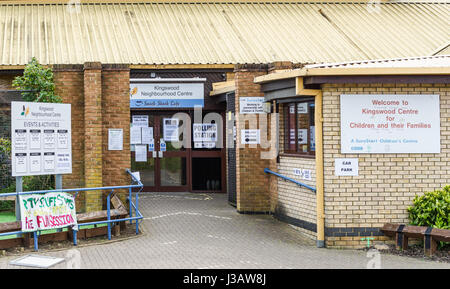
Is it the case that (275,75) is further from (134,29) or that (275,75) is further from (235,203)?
(134,29)

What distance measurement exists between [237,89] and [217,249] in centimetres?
460

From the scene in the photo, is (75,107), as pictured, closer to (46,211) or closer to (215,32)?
(46,211)

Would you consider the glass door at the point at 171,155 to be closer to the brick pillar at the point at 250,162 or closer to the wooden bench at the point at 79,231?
the brick pillar at the point at 250,162

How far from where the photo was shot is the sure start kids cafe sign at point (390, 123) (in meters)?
10.4

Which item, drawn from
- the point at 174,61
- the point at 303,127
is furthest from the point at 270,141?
the point at 174,61

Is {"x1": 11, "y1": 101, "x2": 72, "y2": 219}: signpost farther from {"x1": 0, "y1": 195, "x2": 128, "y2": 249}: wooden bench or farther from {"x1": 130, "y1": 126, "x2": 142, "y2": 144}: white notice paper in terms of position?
{"x1": 130, "y1": 126, "x2": 142, "y2": 144}: white notice paper

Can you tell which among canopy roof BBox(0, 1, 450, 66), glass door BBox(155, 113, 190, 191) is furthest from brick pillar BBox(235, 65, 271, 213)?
glass door BBox(155, 113, 190, 191)

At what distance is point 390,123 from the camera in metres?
10.4

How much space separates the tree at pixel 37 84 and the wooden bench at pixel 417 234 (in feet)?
24.1

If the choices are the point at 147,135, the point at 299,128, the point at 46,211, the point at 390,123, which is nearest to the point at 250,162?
the point at 299,128

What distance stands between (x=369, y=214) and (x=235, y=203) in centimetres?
480

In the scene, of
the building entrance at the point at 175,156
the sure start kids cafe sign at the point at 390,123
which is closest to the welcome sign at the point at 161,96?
the building entrance at the point at 175,156

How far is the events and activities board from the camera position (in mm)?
10055
